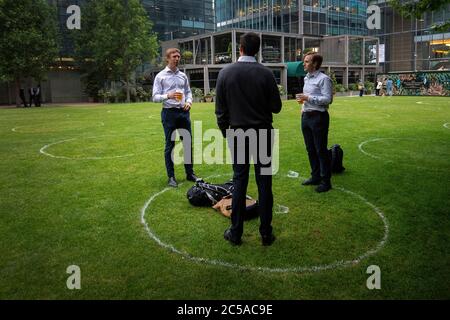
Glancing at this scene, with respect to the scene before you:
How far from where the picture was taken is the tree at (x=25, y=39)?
33.3 meters

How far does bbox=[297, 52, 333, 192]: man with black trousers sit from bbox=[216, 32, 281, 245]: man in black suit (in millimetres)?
2319

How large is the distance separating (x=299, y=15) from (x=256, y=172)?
5770cm

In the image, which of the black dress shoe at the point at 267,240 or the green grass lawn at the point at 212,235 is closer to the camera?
the green grass lawn at the point at 212,235

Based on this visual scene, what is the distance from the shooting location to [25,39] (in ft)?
111

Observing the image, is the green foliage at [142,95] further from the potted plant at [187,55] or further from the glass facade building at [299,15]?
the glass facade building at [299,15]

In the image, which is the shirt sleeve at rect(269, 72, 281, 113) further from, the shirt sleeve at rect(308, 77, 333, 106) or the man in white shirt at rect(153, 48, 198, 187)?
the man in white shirt at rect(153, 48, 198, 187)

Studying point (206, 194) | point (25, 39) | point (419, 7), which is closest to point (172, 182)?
point (206, 194)

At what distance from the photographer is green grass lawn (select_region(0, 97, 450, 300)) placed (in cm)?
408

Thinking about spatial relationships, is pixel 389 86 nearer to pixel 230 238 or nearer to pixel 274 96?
pixel 274 96

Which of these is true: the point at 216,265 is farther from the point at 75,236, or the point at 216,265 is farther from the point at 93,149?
the point at 93,149

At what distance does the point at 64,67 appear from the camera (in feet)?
161

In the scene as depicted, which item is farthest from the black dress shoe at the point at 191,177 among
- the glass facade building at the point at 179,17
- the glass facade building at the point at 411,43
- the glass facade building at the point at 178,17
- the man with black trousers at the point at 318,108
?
the glass facade building at the point at 411,43

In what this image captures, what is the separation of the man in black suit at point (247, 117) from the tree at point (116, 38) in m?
39.3
